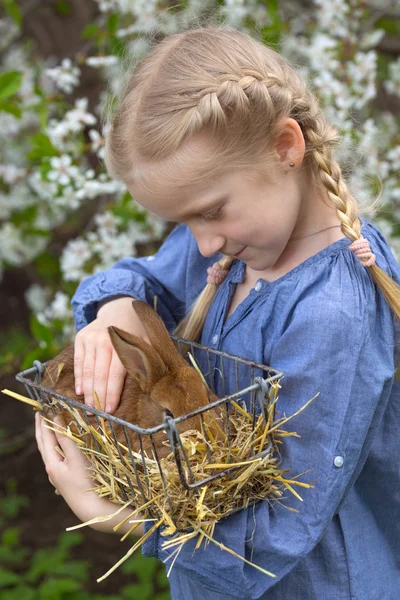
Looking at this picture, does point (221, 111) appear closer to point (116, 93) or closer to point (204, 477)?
point (204, 477)

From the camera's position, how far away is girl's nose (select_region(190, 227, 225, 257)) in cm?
180

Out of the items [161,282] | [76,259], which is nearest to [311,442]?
[161,282]

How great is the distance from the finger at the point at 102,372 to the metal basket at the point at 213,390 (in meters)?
0.08

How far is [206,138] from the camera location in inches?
68.1

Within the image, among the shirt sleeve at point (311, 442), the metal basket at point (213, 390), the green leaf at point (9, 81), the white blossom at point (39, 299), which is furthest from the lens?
the white blossom at point (39, 299)

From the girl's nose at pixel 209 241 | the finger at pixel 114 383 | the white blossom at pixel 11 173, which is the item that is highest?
the girl's nose at pixel 209 241

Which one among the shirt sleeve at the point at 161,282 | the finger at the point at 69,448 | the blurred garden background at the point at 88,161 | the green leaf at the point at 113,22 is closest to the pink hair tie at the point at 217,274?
the shirt sleeve at the point at 161,282

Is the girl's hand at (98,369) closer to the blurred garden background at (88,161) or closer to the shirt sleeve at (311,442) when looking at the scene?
the shirt sleeve at (311,442)

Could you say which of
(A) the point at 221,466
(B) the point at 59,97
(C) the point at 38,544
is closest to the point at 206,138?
(A) the point at 221,466

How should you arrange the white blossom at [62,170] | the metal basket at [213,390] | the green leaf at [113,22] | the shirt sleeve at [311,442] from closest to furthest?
the metal basket at [213,390]
the shirt sleeve at [311,442]
the white blossom at [62,170]
the green leaf at [113,22]

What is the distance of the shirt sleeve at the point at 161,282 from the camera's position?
2.33m

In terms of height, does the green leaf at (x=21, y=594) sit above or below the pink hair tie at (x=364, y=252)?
below

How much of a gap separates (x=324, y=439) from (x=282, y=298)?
392mm

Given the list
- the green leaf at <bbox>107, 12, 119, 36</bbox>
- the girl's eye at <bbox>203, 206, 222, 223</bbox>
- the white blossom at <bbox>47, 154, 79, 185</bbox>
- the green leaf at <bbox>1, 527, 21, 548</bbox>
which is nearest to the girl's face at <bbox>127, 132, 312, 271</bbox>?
the girl's eye at <bbox>203, 206, 222, 223</bbox>
